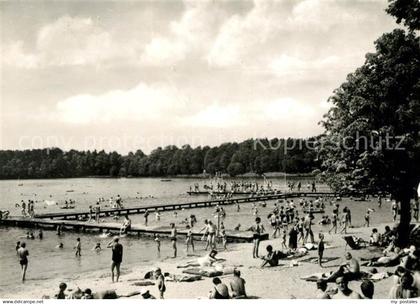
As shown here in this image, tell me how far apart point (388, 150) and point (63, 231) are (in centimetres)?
2991

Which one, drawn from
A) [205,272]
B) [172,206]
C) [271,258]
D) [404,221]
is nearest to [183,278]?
[205,272]

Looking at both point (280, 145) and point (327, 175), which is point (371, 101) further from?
point (280, 145)

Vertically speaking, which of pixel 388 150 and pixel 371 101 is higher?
pixel 371 101

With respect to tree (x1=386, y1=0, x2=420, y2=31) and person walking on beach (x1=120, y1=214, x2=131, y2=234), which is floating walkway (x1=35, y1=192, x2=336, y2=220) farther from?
tree (x1=386, y1=0, x2=420, y2=31)

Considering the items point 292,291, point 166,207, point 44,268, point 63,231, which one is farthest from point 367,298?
point 166,207

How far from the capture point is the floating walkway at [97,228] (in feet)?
96.1

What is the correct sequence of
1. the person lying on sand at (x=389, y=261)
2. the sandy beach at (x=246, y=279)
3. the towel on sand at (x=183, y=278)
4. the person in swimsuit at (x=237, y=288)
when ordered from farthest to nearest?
the towel on sand at (x=183, y=278) < the person lying on sand at (x=389, y=261) < the sandy beach at (x=246, y=279) < the person in swimsuit at (x=237, y=288)

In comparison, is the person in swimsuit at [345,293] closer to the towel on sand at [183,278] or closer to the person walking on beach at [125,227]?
the towel on sand at [183,278]

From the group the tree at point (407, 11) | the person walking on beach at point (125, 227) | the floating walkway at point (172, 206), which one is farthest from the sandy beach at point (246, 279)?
the floating walkway at point (172, 206)

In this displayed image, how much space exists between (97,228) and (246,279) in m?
24.5

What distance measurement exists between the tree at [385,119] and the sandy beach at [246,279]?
3.54 metres

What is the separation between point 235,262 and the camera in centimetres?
2014

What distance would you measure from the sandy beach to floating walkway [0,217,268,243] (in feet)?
15.2

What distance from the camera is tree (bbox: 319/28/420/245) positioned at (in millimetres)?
17594
